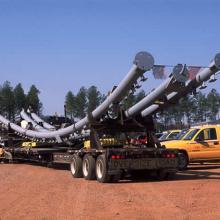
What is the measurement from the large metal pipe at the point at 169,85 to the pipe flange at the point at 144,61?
0.88m

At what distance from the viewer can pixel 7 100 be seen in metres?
74.5

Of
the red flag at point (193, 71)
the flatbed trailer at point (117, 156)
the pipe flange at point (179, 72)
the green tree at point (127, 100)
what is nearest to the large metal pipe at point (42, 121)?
the flatbed trailer at point (117, 156)

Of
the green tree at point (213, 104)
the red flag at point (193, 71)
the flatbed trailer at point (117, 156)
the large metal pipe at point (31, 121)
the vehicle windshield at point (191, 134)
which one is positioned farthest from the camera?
the green tree at point (213, 104)

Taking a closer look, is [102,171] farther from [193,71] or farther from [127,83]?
[193,71]

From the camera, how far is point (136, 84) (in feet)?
54.7

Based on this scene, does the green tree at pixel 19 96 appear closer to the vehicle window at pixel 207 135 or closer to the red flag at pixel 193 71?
the vehicle window at pixel 207 135

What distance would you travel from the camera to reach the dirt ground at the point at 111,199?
10.2 metres

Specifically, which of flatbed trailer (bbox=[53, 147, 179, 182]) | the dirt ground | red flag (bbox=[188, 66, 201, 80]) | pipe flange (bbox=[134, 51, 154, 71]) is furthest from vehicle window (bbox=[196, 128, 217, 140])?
pipe flange (bbox=[134, 51, 154, 71])

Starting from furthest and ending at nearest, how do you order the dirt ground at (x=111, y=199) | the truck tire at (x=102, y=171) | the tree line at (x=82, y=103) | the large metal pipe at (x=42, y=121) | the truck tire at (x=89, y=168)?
the tree line at (x=82, y=103) → the large metal pipe at (x=42, y=121) → the truck tire at (x=89, y=168) → the truck tire at (x=102, y=171) → the dirt ground at (x=111, y=199)

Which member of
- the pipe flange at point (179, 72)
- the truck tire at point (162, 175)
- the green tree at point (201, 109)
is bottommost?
the truck tire at point (162, 175)

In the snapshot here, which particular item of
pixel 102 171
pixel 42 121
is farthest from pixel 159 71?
pixel 42 121

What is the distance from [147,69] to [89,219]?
6.89m

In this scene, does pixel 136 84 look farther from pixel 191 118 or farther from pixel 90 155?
pixel 191 118

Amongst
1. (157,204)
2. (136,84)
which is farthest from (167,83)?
(157,204)
